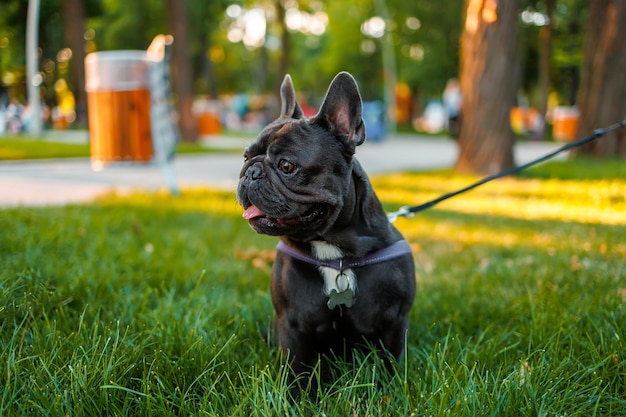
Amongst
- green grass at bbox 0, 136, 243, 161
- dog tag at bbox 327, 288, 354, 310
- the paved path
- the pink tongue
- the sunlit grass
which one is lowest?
the sunlit grass

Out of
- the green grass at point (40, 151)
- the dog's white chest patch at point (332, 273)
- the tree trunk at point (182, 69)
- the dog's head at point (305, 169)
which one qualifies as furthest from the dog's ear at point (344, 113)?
the tree trunk at point (182, 69)

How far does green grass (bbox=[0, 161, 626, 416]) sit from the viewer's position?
2029 mm

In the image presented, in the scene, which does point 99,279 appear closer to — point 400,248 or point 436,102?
point 400,248

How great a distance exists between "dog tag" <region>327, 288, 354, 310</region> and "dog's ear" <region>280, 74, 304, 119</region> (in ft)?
2.91

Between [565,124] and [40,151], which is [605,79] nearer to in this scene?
[40,151]

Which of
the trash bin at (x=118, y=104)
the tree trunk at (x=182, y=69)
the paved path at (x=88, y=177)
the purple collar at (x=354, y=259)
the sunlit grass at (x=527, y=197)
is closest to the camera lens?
the purple collar at (x=354, y=259)

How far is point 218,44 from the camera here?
140 ft

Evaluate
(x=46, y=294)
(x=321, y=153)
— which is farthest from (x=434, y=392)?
(x=46, y=294)

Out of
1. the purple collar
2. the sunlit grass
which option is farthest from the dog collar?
the sunlit grass

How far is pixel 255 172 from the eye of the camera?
244cm

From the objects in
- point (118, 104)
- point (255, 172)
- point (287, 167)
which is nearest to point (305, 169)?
point (287, 167)

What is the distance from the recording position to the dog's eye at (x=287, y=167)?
2404 mm

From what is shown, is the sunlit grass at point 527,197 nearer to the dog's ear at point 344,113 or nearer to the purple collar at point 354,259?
the purple collar at point 354,259

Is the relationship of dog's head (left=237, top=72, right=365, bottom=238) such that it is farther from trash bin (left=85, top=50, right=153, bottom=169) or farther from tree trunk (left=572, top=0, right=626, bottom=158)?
tree trunk (left=572, top=0, right=626, bottom=158)
